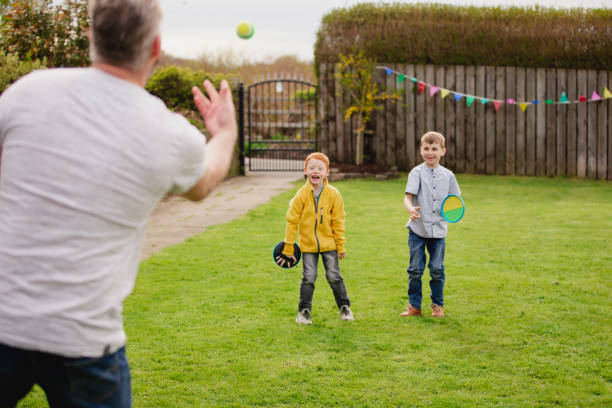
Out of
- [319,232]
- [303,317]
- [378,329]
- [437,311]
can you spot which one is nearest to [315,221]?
[319,232]

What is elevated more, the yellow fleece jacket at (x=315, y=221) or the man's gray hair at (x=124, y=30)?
the man's gray hair at (x=124, y=30)

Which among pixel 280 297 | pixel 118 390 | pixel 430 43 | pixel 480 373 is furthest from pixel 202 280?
pixel 430 43

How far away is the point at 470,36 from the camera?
14273 millimetres

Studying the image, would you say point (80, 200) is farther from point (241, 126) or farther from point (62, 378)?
point (241, 126)

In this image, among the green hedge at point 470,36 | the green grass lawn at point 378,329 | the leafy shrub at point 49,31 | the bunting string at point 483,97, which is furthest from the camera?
the green hedge at point 470,36

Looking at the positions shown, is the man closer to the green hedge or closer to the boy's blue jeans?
the boy's blue jeans

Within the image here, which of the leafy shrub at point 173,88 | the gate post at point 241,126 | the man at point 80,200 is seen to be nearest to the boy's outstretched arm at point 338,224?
the man at point 80,200

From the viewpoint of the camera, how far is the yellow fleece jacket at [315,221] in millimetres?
4934

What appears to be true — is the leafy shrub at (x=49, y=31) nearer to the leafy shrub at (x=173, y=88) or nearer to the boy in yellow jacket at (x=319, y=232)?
the leafy shrub at (x=173, y=88)

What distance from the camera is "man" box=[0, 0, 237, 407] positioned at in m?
1.68

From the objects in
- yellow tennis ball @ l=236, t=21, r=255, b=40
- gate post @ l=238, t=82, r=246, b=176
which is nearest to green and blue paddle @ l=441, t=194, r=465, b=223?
gate post @ l=238, t=82, r=246, b=176

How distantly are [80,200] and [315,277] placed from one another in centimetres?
336

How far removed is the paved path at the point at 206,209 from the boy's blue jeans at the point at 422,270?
329cm

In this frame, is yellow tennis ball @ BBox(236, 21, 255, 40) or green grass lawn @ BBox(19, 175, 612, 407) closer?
green grass lawn @ BBox(19, 175, 612, 407)
